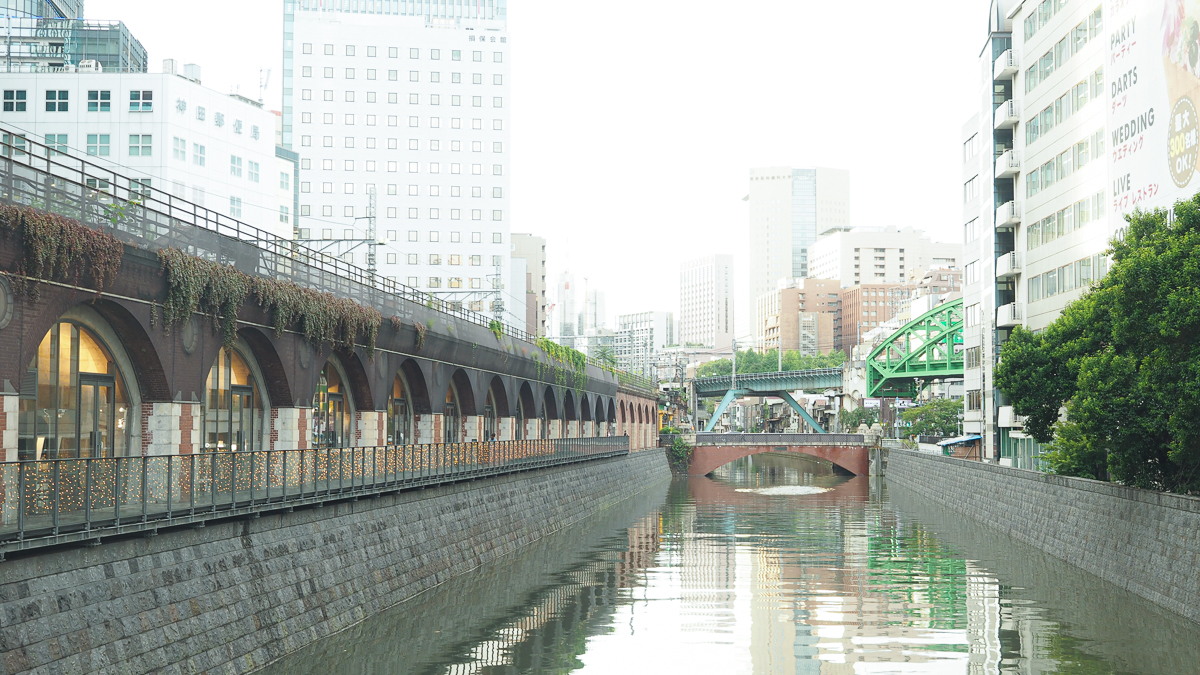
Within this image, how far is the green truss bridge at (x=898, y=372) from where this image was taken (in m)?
113

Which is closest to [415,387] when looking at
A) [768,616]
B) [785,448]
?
[768,616]

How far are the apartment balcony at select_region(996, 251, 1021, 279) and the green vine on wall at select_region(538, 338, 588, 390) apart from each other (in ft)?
85.2

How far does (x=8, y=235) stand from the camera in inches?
780

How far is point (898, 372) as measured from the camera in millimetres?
116500

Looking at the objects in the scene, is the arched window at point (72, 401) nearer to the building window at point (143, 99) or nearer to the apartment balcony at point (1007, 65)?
the apartment balcony at point (1007, 65)

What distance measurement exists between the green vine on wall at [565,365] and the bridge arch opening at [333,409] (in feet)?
77.4

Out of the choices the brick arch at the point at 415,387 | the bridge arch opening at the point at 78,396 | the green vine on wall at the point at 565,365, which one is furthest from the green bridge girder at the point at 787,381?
the bridge arch opening at the point at 78,396

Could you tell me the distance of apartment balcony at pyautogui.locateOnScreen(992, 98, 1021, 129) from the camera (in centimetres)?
6394

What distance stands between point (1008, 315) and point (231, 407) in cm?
4742

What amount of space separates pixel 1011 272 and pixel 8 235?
5559cm

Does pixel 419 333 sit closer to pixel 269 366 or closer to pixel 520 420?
pixel 269 366

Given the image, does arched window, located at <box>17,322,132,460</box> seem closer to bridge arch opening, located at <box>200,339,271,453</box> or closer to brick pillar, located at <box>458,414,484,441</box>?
bridge arch opening, located at <box>200,339,271,453</box>

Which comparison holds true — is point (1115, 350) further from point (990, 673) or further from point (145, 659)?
point (145, 659)

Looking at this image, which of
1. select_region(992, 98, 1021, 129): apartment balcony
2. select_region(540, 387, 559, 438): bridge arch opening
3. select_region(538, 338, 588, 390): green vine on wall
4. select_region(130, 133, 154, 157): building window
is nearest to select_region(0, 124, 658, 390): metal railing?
select_region(538, 338, 588, 390): green vine on wall
